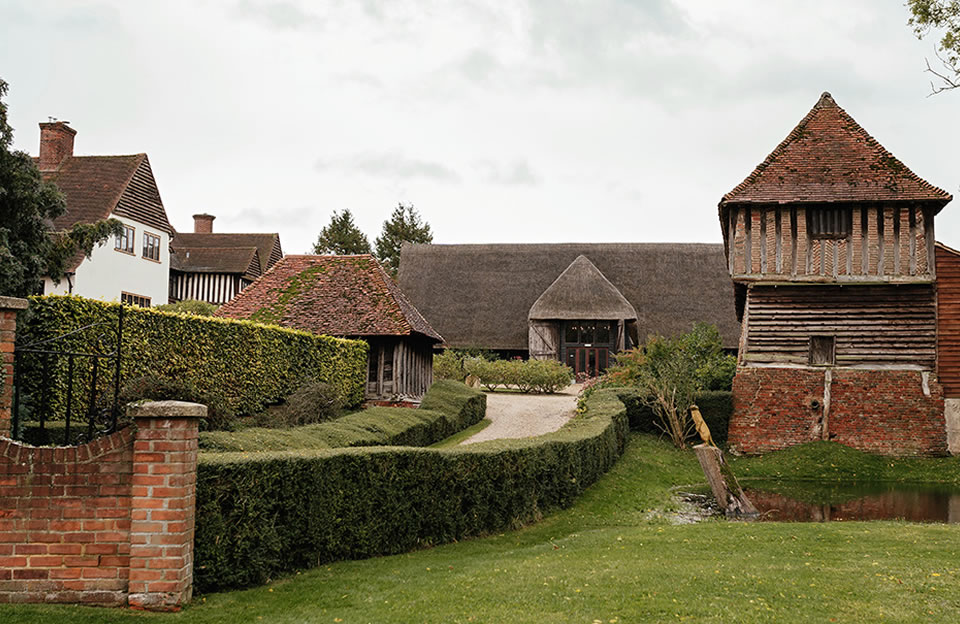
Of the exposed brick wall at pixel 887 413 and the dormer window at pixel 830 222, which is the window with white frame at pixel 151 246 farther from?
the exposed brick wall at pixel 887 413

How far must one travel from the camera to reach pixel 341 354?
822 inches

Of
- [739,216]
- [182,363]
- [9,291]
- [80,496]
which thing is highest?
[739,216]

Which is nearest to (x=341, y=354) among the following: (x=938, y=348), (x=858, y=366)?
(x=858, y=366)

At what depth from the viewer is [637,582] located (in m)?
7.61

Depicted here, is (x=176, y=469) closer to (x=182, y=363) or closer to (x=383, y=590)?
(x=383, y=590)

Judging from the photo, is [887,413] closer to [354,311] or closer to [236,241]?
[354,311]

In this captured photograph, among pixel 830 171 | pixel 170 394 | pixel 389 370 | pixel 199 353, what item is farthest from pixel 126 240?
pixel 830 171

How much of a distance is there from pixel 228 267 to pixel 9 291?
111ft

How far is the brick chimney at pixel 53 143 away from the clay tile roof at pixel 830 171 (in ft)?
88.8

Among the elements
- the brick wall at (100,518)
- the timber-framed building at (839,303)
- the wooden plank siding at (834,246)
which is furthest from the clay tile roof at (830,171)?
the brick wall at (100,518)

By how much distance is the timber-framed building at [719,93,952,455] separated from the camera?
21188 millimetres

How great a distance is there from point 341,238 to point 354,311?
1857 inches

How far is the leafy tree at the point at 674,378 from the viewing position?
22359mm

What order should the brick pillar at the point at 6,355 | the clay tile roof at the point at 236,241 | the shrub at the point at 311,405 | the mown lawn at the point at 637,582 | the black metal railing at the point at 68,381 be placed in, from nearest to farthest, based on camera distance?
1. the mown lawn at the point at 637,582
2. the brick pillar at the point at 6,355
3. the black metal railing at the point at 68,381
4. the shrub at the point at 311,405
5. the clay tile roof at the point at 236,241
